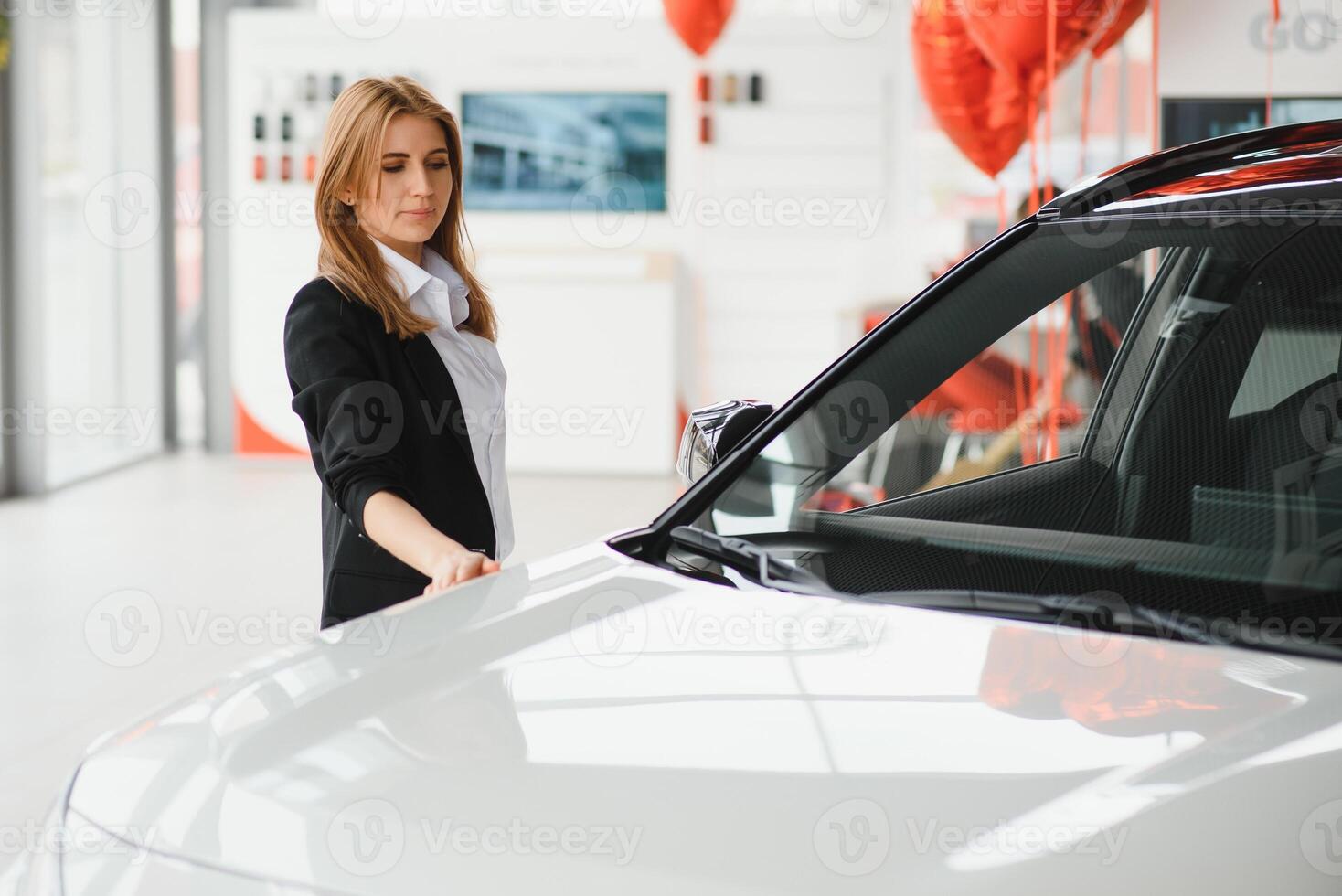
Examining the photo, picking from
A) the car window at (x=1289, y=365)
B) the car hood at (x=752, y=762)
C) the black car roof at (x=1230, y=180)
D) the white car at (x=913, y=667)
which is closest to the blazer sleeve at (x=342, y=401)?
the white car at (x=913, y=667)

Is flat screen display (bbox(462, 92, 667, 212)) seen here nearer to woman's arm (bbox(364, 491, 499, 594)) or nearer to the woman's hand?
woman's arm (bbox(364, 491, 499, 594))

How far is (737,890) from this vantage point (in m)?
0.76

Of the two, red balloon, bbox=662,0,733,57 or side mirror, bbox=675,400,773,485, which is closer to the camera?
side mirror, bbox=675,400,773,485

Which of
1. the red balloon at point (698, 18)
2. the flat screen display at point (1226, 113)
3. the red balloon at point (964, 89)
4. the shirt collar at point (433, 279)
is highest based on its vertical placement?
the red balloon at point (698, 18)

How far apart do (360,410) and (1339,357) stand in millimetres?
1067

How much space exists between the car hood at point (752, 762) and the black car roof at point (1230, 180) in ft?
1.69

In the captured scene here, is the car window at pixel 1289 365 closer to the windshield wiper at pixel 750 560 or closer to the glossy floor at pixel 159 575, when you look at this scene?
the windshield wiper at pixel 750 560

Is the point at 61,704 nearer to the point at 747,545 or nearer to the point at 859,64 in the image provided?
the point at 747,545

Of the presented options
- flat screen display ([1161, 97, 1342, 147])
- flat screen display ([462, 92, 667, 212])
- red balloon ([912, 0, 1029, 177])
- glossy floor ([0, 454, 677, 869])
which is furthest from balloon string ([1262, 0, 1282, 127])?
flat screen display ([462, 92, 667, 212])

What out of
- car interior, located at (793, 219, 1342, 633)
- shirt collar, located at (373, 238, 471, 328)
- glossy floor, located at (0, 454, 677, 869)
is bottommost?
glossy floor, located at (0, 454, 677, 869)

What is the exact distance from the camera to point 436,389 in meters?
1.75

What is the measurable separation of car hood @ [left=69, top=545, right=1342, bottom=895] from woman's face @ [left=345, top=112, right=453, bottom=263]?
745 millimetres

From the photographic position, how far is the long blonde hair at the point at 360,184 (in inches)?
66.9

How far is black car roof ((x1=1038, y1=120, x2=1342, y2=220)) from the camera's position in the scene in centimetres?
128
